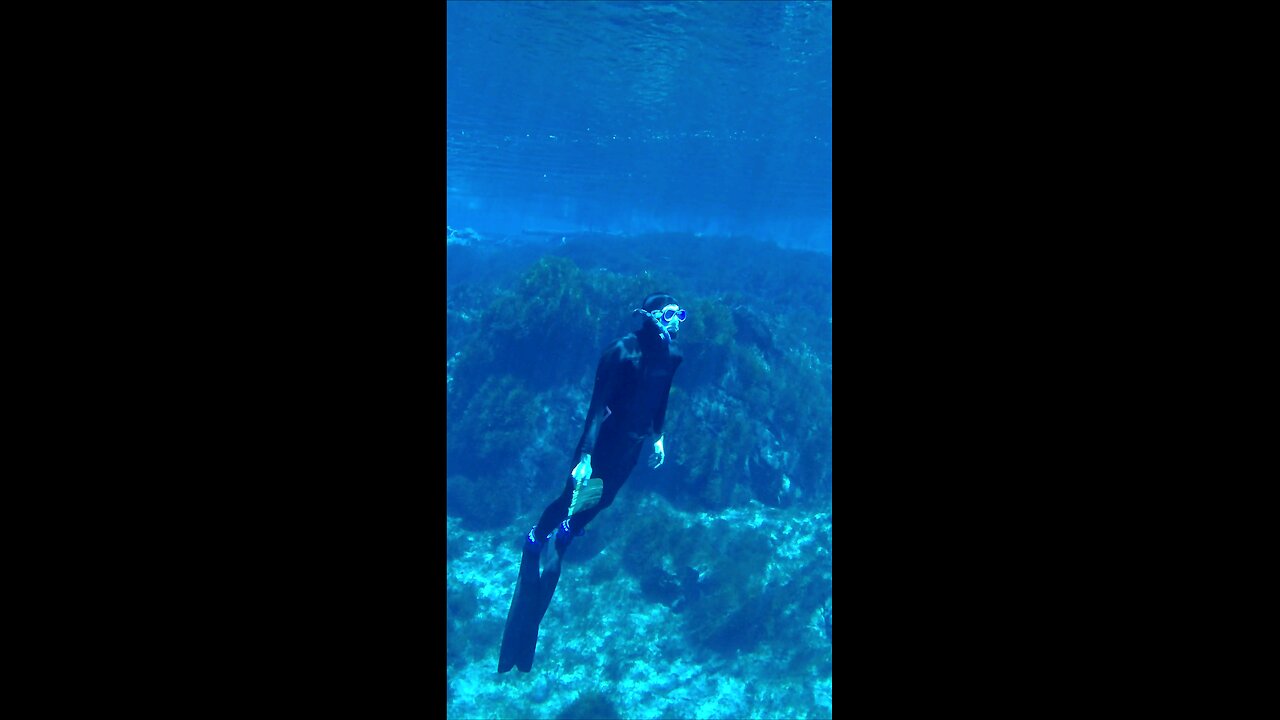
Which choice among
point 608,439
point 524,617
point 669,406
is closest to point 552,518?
point 524,617

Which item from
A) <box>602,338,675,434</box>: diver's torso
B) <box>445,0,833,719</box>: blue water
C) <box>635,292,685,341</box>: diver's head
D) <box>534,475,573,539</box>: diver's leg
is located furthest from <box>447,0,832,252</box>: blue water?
<box>534,475,573,539</box>: diver's leg

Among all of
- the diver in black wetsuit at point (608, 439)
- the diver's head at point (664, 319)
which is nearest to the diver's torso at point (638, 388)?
the diver in black wetsuit at point (608, 439)

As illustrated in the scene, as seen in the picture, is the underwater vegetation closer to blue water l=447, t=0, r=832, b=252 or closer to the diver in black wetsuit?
the diver in black wetsuit

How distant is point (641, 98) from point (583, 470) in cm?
1949

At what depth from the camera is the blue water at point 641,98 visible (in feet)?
55.9

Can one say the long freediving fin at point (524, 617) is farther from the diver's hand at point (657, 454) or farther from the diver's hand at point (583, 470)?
the diver's hand at point (657, 454)

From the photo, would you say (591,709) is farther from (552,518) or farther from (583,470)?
(583,470)

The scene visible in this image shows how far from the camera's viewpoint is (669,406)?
1570cm
